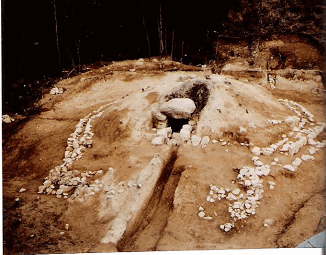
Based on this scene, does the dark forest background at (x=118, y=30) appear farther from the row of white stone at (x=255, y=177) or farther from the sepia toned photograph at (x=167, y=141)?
the row of white stone at (x=255, y=177)

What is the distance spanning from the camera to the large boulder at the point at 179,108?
4.71m

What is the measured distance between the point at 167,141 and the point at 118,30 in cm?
452

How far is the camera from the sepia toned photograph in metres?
3.42

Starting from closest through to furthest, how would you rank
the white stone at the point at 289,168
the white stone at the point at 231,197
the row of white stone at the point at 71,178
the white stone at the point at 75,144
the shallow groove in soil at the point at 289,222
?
the shallow groove in soil at the point at 289,222 < the white stone at the point at 231,197 < the row of white stone at the point at 71,178 < the white stone at the point at 289,168 < the white stone at the point at 75,144

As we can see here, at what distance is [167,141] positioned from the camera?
453cm

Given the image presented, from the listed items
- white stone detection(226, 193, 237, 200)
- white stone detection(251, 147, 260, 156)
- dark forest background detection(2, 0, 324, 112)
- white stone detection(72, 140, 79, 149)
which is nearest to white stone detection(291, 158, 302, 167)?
white stone detection(251, 147, 260, 156)

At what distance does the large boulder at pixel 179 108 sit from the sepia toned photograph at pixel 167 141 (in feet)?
0.06

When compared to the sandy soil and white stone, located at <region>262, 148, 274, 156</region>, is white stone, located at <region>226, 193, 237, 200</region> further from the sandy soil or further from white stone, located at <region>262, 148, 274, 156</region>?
white stone, located at <region>262, 148, 274, 156</region>

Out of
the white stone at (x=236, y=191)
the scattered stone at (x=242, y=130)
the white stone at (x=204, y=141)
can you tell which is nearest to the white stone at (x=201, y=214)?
the white stone at (x=236, y=191)

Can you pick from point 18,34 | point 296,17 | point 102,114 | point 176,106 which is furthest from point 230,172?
point 18,34

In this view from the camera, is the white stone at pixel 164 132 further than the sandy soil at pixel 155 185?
Yes

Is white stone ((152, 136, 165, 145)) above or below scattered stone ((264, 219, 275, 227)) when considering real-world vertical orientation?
above

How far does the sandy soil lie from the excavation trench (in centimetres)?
1

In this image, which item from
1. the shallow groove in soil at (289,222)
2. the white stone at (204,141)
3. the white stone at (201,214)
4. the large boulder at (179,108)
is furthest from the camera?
the large boulder at (179,108)
